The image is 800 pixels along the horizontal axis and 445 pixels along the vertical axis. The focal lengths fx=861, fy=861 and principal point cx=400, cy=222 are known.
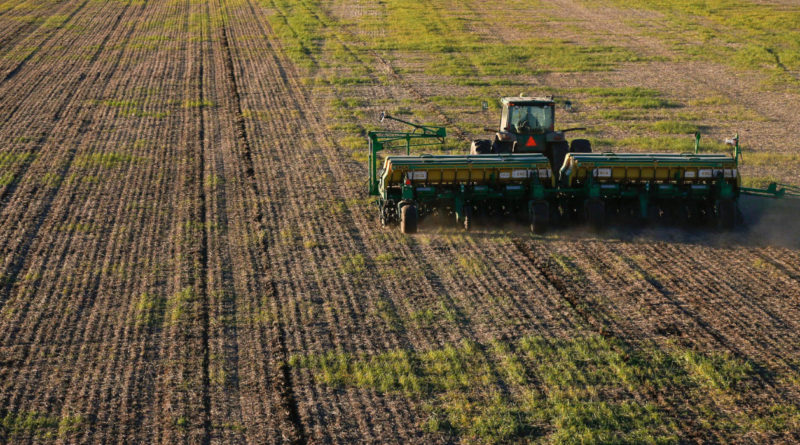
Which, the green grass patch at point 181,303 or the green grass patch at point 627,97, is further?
the green grass patch at point 627,97

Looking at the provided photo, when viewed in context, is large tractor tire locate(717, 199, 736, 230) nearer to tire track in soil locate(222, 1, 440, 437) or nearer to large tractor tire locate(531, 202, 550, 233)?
large tractor tire locate(531, 202, 550, 233)

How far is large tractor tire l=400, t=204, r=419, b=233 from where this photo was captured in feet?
50.1

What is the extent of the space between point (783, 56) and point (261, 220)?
25.5 metres

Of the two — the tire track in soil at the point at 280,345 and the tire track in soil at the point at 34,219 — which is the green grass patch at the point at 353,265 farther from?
the tire track in soil at the point at 34,219

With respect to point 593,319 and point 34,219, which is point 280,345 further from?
point 34,219

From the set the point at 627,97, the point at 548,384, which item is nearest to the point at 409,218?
the point at 548,384

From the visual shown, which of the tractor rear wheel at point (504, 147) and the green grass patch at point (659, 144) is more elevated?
the tractor rear wheel at point (504, 147)

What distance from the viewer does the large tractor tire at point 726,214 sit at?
15297mm

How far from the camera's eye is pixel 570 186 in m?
15.6

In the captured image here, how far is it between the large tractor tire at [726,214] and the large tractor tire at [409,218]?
A: 212 inches

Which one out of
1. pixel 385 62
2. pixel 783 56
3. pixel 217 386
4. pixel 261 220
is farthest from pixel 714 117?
pixel 217 386

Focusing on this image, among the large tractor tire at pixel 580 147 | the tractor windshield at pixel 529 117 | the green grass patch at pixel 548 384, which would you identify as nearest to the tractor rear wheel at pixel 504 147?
the tractor windshield at pixel 529 117

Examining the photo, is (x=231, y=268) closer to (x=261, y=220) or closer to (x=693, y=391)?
(x=261, y=220)

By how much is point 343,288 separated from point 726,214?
710cm
